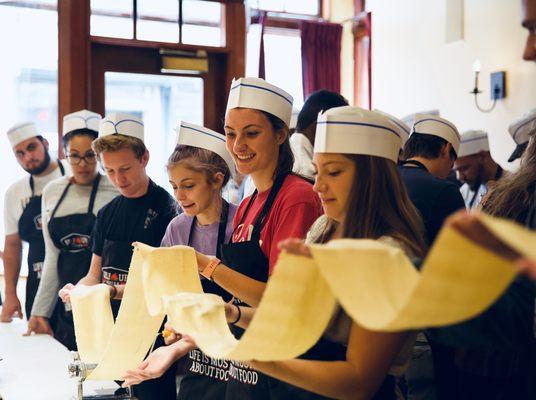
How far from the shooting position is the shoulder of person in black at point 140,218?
2857 mm

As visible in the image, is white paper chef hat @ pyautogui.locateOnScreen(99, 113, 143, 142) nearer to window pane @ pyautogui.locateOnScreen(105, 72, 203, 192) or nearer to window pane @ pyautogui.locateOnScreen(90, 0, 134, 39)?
window pane @ pyautogui.locateOnScreen(105, 72, 203, 192)

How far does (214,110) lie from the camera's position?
5.41 meters

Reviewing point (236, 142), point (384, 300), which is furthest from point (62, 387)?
point (384, 300)

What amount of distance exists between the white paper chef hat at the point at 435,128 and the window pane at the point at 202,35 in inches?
99.3

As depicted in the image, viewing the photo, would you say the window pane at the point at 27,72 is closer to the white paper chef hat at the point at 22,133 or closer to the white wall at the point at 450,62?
the white paper chef hat at the point at 22,133

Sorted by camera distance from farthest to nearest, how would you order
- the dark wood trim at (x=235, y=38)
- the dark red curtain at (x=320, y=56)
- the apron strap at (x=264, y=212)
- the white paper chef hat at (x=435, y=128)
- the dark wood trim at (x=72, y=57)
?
the dark red curtain at (x=320, y=56) < the dark wood trim at (x=235, y=38) < the dark wood trim at (x=72, y=57) < the white paper chef hat at (x=435, y=128) < the apron strap at (x=264, y=212)

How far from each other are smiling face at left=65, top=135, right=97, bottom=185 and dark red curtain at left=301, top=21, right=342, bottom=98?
4.29 metres

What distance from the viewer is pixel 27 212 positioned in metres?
3.94

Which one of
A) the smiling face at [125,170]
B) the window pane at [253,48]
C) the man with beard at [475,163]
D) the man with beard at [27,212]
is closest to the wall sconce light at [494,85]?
the man with beard at [475,163]

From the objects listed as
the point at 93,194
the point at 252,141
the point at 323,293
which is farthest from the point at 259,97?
the point at 93,194

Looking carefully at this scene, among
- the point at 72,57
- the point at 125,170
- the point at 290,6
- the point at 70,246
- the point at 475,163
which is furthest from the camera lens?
the point at 290,6

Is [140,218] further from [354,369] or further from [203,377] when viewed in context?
A: [354,369]

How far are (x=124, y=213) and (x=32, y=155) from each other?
4.82 ft

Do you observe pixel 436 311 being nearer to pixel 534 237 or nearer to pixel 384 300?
pixel 384 300
